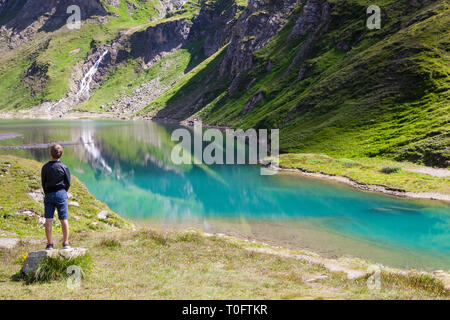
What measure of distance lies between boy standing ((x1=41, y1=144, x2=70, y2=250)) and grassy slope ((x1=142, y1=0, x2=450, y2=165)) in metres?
64.5

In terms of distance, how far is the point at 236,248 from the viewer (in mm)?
23328

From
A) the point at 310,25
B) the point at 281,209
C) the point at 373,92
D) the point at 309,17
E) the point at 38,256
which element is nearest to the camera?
the point at 38,256

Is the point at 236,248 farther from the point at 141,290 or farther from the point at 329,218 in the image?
the point at 329,218

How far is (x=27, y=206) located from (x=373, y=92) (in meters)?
90.9

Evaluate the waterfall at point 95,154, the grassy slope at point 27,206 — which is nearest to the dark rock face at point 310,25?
the waterfall at point 95,154

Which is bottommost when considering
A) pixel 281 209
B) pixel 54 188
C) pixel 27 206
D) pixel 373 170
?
pixel 281 209

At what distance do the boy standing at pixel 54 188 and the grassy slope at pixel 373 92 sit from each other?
6450 centimetres

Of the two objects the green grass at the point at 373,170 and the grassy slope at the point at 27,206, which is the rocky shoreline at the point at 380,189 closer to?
the green grass at the point at 373,170

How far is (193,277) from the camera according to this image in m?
14.9

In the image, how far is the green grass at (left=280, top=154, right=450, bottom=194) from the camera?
5192cm

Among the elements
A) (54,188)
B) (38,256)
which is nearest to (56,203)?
(54,188)

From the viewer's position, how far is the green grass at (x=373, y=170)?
51925 millimetres

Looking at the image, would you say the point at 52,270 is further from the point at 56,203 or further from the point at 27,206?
the point at 27,206

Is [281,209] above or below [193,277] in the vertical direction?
below
